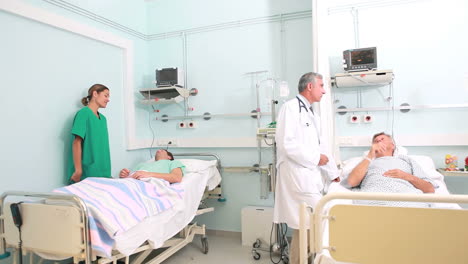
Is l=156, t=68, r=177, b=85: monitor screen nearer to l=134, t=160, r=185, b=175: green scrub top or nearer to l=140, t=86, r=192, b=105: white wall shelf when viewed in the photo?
l=140, t=86, r=192, b=105: white wall shelf

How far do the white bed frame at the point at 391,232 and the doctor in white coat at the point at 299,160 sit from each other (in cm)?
100

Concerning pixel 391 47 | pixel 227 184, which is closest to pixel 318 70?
pixel 391 47

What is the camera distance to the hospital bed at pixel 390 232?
125cm

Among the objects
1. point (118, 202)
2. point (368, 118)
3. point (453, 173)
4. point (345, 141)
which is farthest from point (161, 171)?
point (453, 173)

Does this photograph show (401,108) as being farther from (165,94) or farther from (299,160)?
(165,94)

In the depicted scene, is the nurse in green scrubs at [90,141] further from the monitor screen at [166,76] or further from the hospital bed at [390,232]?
the hospital bed at [390,232]

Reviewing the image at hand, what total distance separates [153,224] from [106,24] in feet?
7.62

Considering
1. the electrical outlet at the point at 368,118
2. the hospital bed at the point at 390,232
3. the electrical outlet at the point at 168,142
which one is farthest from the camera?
the electrical outlet at the point at 168,142

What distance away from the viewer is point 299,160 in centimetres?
243

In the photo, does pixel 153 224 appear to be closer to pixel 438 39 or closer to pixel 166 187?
pixel 166 187

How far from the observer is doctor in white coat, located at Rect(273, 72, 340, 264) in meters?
2.44

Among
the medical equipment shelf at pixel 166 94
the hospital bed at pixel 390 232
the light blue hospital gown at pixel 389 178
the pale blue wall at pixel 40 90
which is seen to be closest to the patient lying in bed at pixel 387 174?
the light blue hospital gown at pixel 389 178

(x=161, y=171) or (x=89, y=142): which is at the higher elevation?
(x=89, y=142)

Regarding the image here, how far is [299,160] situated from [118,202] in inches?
52.8
